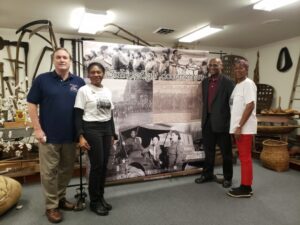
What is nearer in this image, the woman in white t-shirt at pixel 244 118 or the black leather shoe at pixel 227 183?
the woman in white t-shirt at pixel 244 118

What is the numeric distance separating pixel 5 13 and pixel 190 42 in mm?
3618

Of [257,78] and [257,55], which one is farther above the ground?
[257,55]

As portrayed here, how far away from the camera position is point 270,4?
10.4ft

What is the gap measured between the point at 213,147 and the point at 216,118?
0.47m

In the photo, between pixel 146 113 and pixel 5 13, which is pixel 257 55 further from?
pixel 5 13

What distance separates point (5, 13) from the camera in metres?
3.60

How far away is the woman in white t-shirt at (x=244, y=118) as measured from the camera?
2688 millimetres

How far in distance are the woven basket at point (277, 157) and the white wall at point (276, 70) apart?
1.61 meters

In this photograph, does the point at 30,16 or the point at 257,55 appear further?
the point at 257,55

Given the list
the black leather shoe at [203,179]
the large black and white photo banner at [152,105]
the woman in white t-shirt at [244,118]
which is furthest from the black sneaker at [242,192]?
the large black and white photo banner at [152,105]

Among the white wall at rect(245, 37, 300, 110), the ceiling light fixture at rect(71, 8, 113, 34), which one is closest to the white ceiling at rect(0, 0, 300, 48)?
the ceiling light fixture at rect(71, 8, 113, 34)

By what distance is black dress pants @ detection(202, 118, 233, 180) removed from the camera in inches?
124

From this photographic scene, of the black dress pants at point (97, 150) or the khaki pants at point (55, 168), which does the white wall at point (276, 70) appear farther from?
the khaki pants at point (55, 168)

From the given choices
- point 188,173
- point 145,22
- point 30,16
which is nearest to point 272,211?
point 188,173
